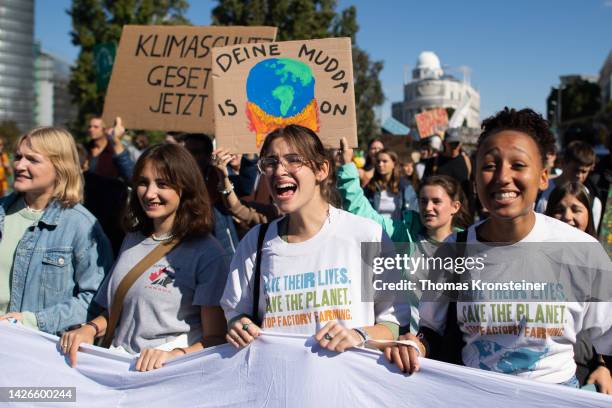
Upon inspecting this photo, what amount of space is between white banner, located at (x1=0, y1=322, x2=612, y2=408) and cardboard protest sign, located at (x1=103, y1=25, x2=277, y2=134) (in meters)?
2.31

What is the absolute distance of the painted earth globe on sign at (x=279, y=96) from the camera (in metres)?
4.04

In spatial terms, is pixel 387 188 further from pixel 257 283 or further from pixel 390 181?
pixel 257 283

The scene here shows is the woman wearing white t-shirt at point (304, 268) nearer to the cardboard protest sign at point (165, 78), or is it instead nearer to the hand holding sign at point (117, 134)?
the cardboard protest sign at point (165, 78)

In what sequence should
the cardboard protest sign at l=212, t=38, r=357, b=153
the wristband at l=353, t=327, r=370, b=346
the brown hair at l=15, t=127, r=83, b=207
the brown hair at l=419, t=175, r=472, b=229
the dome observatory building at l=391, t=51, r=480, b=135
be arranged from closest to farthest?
the wristband at l=353, t=327, r=370, b=346, the brown hair at l=15, t=127, r=83, b=207, the cardboard protest sign at l=212, t=38, r=357, b=153, the brown hair at l=419, t=175, r=472, b=229, the dome observatory building at l=391, t=51, r=480, b=135

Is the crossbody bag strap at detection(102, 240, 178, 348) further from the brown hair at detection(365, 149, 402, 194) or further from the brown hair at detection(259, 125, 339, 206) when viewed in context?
the brown hair at detection(365, 149, 402, 194)

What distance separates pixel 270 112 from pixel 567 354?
252 centimetres

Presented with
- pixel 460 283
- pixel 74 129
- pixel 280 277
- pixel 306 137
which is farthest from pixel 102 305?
pixel 74 129

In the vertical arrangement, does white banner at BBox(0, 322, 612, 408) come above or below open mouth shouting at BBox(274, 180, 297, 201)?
below

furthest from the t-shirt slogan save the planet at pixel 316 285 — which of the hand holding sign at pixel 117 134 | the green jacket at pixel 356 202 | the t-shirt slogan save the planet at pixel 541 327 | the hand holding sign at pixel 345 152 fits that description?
the hand holding sign at pixel 117 134

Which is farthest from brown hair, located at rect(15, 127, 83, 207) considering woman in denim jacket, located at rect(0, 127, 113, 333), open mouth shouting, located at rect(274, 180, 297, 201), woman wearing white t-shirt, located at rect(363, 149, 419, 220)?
woman wearing white t-shirt, located at rect(363, 149, 419, 220)

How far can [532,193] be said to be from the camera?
2.14 m

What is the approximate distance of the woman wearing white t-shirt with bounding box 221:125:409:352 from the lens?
234 centimetres
